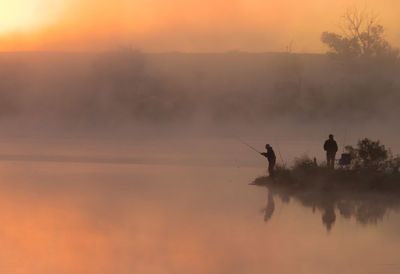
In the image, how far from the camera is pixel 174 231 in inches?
658

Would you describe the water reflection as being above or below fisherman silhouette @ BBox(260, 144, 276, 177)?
below

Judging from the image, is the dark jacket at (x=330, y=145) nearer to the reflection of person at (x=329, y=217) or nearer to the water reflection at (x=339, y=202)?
the water reflection at (x=339, y=202)

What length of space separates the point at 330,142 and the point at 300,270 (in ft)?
38.2

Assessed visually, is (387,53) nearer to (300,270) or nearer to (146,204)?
(146,204)

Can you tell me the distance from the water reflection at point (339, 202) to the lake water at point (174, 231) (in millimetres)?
205

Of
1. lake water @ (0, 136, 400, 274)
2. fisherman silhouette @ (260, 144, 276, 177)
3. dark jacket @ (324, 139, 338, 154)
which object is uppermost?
dark jacket @ (324, 139, 338, 154)

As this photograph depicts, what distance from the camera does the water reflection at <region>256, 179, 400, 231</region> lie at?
1930cm

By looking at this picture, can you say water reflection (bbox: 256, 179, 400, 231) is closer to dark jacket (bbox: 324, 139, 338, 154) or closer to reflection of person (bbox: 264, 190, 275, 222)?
reflection of person (bbox: 264, 190, 275, 222)

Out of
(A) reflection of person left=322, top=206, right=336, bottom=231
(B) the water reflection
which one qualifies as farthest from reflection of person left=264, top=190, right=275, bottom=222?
(A) reflection of person left=322, top=206, right=336, bottom=231

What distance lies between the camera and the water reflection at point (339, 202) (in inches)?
760

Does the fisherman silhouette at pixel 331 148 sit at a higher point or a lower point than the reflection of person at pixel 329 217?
higher

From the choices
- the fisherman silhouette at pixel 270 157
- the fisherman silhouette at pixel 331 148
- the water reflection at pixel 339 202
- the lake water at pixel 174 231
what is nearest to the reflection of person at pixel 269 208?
the water reflection at pixel 339 202

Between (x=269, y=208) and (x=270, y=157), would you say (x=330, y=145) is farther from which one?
(x=269, y=208)

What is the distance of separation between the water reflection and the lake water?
20 centimetres
